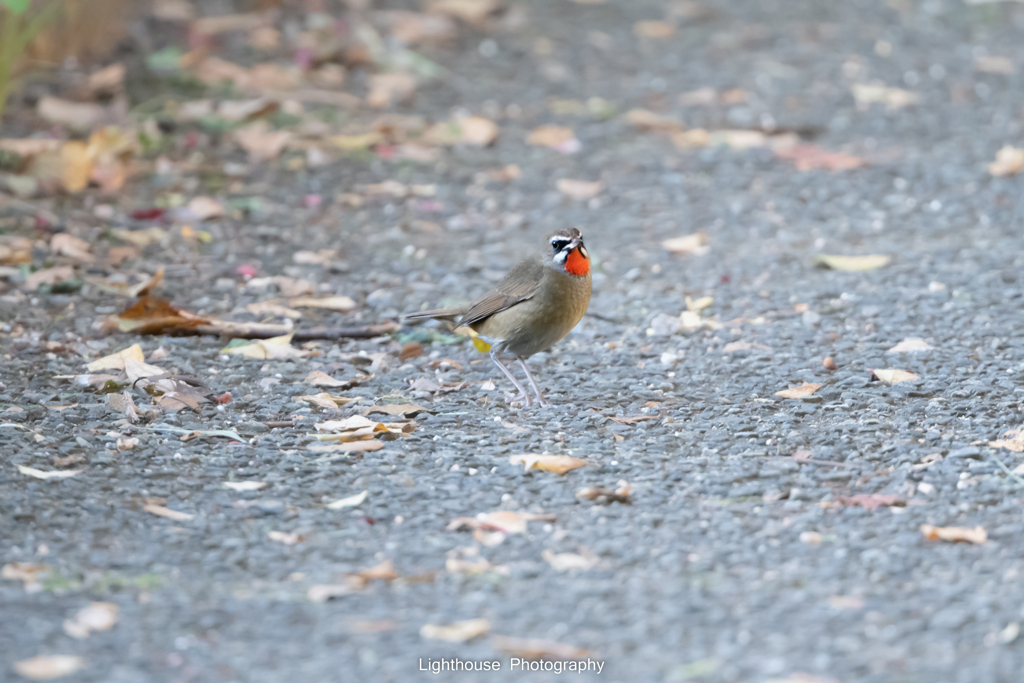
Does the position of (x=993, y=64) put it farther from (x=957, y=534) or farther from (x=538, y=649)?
(x=538, y=649)

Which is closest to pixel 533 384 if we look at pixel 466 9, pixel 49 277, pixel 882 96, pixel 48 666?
pixel 48 666

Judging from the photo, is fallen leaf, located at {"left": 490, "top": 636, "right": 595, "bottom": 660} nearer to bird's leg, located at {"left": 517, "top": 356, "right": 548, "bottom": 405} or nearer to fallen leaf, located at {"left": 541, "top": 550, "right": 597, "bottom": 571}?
fallen leaf, located at {"left": 541, "top": 550, "right": 597, "bottom": 571}

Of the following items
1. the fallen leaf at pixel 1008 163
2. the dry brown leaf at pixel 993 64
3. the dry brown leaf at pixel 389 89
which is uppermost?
the dry brown leaf at pixel 993 64

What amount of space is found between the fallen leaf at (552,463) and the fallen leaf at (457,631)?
90 centimetres

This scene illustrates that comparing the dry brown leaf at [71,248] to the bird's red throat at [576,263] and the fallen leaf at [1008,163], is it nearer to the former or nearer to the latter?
the bird's red throat at [576,263]

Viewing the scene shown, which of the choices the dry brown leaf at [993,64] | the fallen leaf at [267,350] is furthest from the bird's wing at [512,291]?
the dry brown leaf at [993,64]

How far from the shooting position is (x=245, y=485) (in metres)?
3.62

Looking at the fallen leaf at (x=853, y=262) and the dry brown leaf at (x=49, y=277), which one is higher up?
the fallen leaf at (x=853, y=262)

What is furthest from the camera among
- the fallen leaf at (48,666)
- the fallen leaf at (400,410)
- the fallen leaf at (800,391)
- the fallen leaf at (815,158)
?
the fallen leaf at (815,158)

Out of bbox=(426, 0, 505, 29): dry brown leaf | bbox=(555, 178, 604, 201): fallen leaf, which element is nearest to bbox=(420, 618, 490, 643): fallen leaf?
bbox=(555, 178, 604, 201): fallen leaf

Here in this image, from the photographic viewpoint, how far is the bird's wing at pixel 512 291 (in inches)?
174

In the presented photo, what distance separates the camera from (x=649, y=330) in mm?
5055

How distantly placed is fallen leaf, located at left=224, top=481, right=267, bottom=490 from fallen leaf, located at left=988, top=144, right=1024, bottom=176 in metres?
4.78

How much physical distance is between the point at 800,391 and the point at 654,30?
19.8 feet
